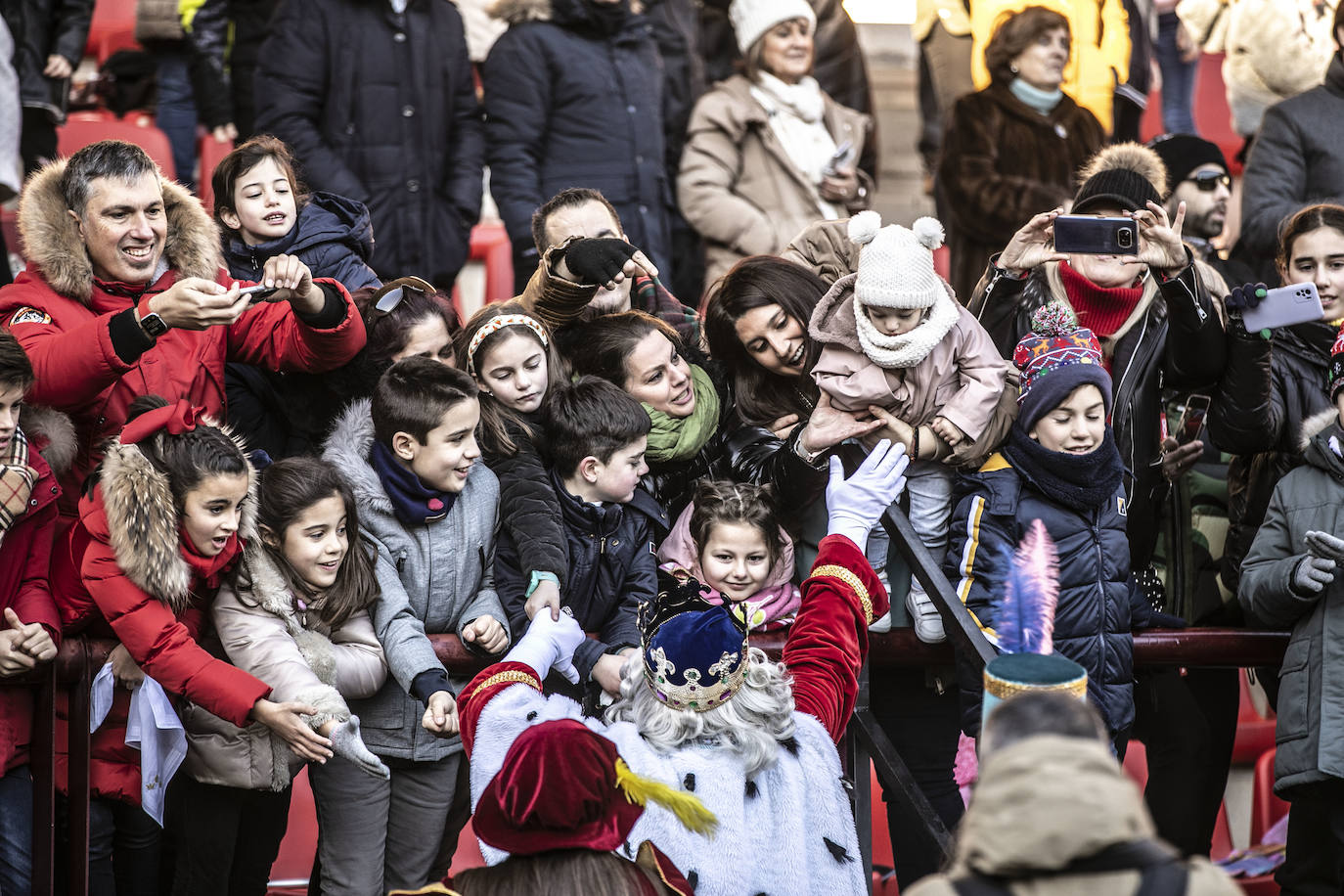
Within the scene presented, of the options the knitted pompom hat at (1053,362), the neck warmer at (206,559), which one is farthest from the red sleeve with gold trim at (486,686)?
the knitted pompom hat at (1053,362)

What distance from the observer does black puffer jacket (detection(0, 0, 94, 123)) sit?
277 inches

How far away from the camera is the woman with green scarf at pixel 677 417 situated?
16.7ft

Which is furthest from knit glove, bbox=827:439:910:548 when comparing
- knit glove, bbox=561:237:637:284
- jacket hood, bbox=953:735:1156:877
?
jacket hood, bbox=953:735:1156:877

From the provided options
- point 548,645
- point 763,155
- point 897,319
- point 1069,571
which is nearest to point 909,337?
point 897,319

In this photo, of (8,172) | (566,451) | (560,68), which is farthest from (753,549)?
(8,172)

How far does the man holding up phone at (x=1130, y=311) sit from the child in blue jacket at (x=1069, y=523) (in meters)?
0.41

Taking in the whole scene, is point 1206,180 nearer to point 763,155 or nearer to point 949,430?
point 763,155

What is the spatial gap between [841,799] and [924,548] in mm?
873

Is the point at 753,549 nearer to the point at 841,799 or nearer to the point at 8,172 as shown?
the point at 841,799

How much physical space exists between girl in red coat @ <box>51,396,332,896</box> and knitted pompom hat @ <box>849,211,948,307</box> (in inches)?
69.1

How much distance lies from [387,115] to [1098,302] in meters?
3.09

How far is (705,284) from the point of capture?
24.0 feet

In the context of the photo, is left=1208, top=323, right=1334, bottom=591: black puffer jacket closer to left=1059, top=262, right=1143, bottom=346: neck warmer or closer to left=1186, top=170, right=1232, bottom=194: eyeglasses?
left=1059, top=262, right=1143, bottom=346: neck warmer

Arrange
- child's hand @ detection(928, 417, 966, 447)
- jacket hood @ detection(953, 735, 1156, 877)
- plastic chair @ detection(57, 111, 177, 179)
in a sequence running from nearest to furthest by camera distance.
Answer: jacket hood @ detection(953, 735, 1156, 877)
child's hand @ detection(928, 417, 966, 447)
plastic chair @ detection(57, 111, 177, 179)
